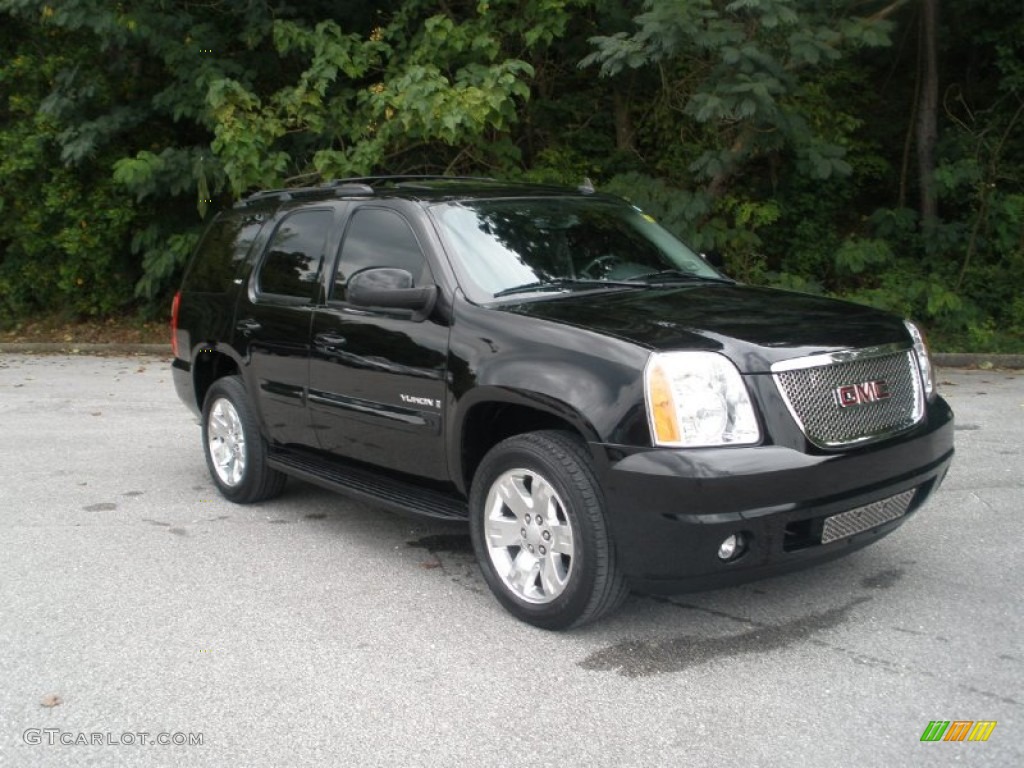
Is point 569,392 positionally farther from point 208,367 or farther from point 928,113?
point 928,113

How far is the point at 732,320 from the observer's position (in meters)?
4.49

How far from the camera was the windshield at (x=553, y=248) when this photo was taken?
16.8 feet

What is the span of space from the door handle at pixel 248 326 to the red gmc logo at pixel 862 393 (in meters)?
3.39

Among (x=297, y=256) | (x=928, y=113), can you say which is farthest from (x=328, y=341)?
(x=928, y=113)

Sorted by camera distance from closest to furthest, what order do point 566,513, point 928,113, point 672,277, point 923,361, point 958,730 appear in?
point 958,730, point 566,513, point 923,361, point 672,277, point 928,113

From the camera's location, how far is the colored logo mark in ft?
11.4

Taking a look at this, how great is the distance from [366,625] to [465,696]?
0.86 meters

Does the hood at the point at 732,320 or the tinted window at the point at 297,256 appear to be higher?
the tinted window at the point at 297,256

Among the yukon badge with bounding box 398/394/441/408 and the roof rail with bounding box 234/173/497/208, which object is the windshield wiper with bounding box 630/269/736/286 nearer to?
the yukon badge with bounding box 398/394/441/408

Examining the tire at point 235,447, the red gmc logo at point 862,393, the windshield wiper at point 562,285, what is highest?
the windshield wiper at point 562,285

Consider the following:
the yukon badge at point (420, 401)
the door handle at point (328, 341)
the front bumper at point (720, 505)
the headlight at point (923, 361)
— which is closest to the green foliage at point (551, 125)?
the headlight at point (923, 361)

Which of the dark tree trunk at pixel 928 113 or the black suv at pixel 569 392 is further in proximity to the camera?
the dark tree trunk at pixel 928 113

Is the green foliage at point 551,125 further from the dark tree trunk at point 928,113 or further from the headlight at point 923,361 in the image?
the headlight at point 923,361

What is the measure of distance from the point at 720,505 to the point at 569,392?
2.45 ft
